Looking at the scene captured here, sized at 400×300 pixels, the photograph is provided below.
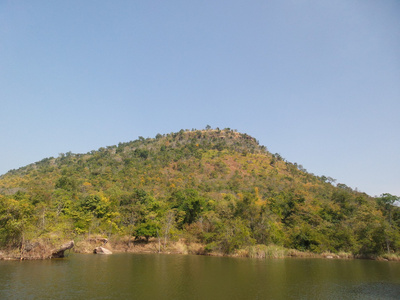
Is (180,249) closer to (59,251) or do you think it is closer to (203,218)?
(203,218)

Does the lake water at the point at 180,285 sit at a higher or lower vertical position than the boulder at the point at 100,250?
higher

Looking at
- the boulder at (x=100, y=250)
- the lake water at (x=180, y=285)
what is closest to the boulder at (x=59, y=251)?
the lake water at (x=180, y=285)

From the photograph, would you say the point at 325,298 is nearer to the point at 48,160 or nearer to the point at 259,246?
the point at 259,246

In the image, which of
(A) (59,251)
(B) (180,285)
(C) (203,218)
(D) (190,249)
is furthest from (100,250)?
(B) (180,285)

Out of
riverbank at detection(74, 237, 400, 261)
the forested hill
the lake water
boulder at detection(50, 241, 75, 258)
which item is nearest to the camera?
the lake water

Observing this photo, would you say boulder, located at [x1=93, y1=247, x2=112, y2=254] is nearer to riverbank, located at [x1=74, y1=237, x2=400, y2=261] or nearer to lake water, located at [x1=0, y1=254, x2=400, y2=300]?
riverbank, located at [x1=74, y1=237, x2=400, y2=261]

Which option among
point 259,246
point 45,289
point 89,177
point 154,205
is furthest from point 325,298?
point 89,177


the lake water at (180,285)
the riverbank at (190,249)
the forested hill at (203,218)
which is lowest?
the riverbank at (190,249)

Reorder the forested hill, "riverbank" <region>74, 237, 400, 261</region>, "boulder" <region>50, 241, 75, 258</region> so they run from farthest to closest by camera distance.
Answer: "riverbank" <region>74, 237, 400, 261</region>
the forested hill
"boulder" <region>50, 241, 75, 258</region>

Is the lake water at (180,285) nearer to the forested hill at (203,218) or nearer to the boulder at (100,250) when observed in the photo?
the forested hill at (203,218)

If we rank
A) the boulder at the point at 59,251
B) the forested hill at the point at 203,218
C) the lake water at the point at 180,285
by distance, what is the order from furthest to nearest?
1. the forested hill at the point at 203,218
2. the boulder at the point at 59,251
3. the lake water at the point at 180,285

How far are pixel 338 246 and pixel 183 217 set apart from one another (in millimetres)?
27952

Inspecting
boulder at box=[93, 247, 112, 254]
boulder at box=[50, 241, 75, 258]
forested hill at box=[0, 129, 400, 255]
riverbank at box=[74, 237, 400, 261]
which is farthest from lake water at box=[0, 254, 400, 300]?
boulder at box=[93, 247, 112, 254]

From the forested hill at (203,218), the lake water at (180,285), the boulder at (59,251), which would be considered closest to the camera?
the lake water at (180,285)
